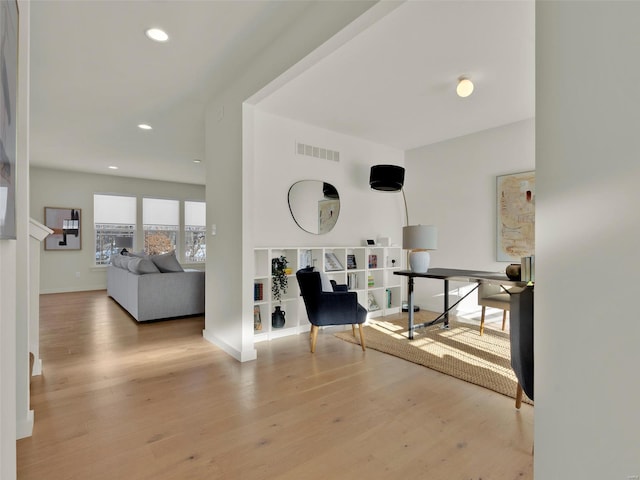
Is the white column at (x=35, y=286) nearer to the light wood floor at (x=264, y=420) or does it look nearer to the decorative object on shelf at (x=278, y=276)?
the light wood floor at (x=264, y=420)

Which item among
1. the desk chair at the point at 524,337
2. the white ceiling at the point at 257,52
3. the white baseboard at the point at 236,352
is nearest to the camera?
the desk chair at the point at 524,337

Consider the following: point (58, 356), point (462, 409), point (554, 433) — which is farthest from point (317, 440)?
point (58, 356)

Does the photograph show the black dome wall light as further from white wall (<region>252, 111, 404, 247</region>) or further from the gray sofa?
the gray sofa

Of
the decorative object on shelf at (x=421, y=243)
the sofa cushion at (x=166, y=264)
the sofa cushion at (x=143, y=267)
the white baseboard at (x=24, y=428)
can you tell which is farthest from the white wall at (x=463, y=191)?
the white baseboard at (x=24, y=428)

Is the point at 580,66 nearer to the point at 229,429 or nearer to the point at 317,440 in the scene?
the point at 317,440

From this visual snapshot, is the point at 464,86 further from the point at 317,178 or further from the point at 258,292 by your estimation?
the point at 258,292

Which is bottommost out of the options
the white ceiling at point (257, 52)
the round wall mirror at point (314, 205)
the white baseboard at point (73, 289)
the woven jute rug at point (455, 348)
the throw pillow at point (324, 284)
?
the woven jute rug at point (455, 348)

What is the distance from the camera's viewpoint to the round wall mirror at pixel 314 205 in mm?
4160

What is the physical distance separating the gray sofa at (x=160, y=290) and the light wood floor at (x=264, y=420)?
1.17m

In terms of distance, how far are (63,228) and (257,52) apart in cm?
680

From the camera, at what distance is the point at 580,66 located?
30.7 inches

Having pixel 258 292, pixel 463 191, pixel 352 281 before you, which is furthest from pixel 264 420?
pixel 463 191

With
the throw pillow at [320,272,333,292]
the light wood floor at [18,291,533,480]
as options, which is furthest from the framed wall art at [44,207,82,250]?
the throw pillow at [320,272,333,292]

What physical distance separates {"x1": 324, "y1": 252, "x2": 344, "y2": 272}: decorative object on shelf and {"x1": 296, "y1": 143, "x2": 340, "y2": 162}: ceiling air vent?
1.31 metres
